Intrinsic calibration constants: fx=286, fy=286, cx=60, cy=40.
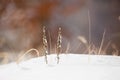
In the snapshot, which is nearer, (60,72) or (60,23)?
(60,72)

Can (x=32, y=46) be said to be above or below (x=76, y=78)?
below

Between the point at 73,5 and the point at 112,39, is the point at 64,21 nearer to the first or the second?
the point at 73,5

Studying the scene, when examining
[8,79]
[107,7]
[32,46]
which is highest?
[107,7]

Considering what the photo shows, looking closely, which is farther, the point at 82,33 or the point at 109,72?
the point at 82,33

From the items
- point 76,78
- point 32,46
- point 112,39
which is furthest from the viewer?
point 32,46

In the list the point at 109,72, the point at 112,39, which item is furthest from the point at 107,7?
the point at 109,72

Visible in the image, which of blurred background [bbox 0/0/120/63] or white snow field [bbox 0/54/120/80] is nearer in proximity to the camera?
white snow field [bbox 0/54/120/80]

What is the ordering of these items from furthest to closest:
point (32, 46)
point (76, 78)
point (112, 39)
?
point (32, 46)
point (112, 39)
point (76, 78)

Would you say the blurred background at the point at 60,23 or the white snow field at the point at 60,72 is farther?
the blurred background at the point at 60,23
